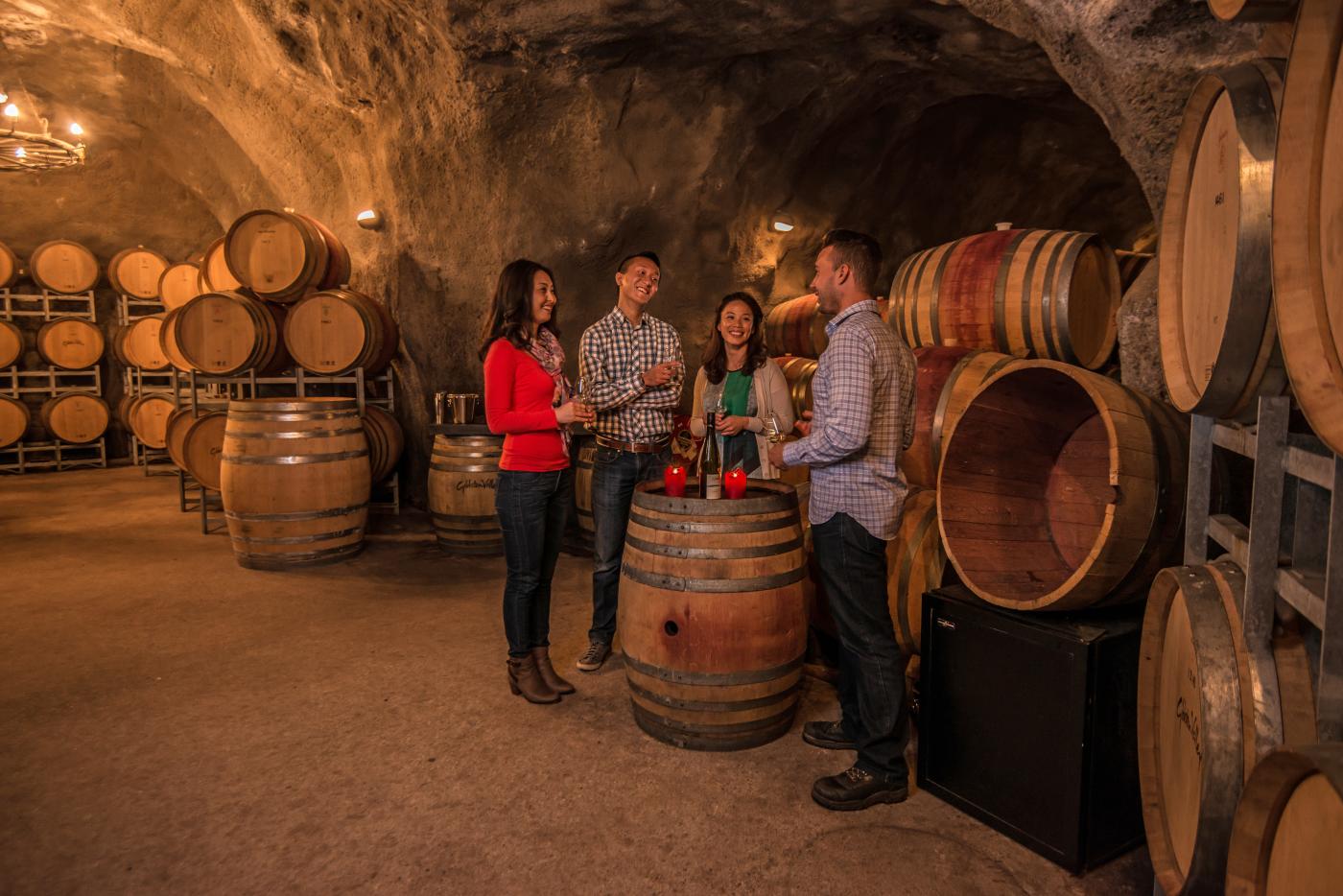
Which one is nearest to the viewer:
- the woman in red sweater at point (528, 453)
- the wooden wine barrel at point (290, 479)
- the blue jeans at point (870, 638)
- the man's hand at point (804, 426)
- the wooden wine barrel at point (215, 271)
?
the blue jeans at point (870, 638)

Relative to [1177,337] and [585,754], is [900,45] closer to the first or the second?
[1177,337]

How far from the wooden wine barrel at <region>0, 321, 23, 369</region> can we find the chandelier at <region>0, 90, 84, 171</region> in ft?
A: 9.43

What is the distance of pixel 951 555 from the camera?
8.31ft

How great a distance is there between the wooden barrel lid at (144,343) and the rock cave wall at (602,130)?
3343 millimetres

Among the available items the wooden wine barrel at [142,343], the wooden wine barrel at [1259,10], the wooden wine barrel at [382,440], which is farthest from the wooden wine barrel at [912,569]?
the wooden wine barrel at [142,343]

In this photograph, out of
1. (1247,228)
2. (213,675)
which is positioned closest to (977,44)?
(1247,228)

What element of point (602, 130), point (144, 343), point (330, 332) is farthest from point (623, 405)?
point (144, 343)

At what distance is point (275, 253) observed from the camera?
6.64 m

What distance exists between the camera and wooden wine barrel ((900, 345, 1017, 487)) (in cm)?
315

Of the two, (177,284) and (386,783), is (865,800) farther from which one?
(177,284)

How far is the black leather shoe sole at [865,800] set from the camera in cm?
252

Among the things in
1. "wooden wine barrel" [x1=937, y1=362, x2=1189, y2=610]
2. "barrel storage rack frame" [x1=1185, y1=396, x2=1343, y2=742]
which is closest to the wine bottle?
"wooden wine barrel" [x1=937, y1=362, x2=1189, y2=610]

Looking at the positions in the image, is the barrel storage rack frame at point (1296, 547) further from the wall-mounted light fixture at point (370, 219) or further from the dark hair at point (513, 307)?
the wall-mounted light fixture at point (370, 219)

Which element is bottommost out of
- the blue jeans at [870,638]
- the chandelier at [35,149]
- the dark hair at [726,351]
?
the blue jeans at [870,638]
